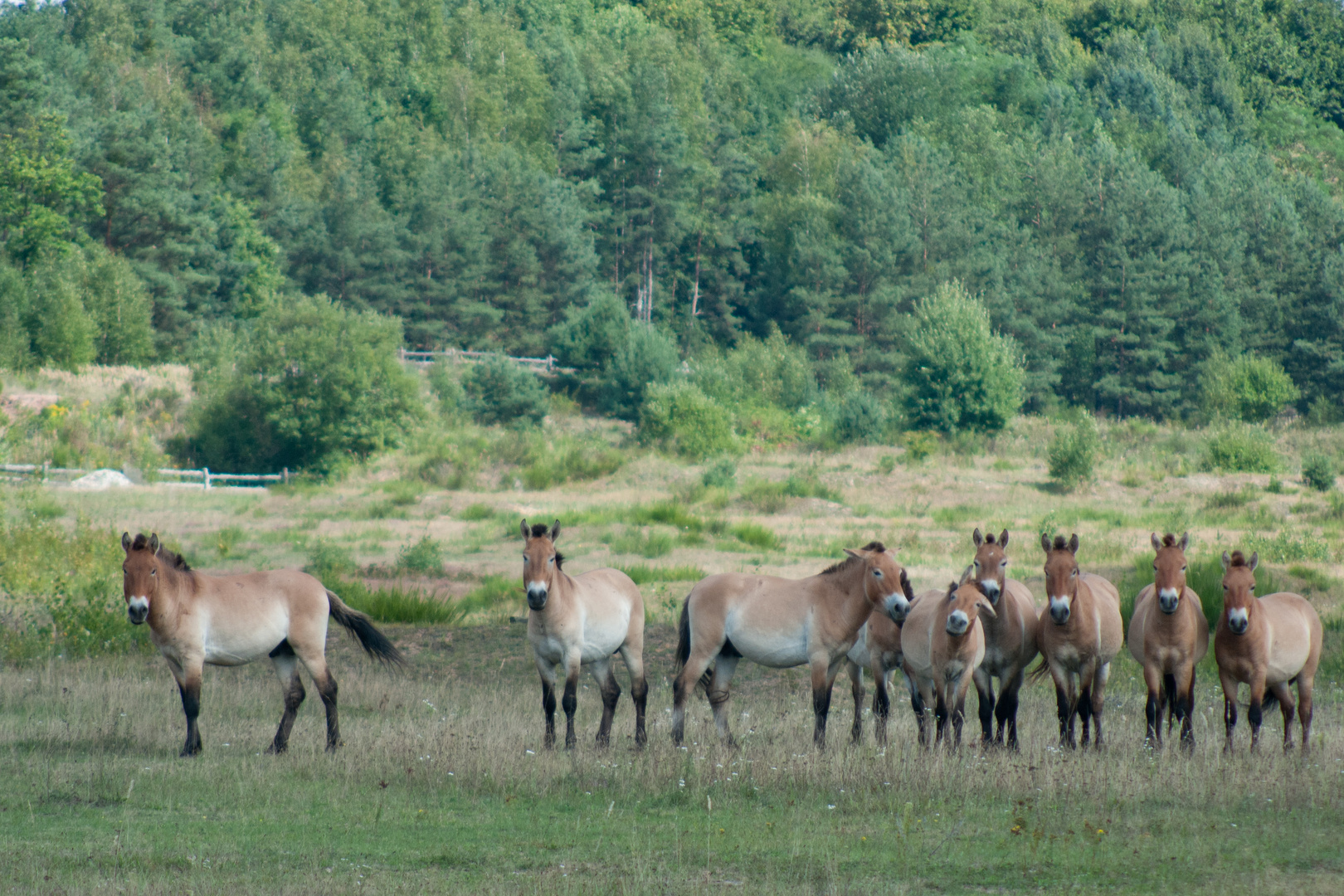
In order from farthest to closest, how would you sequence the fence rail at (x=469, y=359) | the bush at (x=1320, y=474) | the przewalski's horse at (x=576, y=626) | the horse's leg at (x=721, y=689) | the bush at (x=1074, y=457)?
the fence rail at (x=469, y=359) < the bush at (x=1074, y=457) < the bush at (x=1320, y=474) < the horse's leg at (x=721, y=689) < the przewalski's horse at (x=576, y=626)

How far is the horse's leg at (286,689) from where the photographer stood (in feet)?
39.2

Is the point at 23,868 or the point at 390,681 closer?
the point at 23,868

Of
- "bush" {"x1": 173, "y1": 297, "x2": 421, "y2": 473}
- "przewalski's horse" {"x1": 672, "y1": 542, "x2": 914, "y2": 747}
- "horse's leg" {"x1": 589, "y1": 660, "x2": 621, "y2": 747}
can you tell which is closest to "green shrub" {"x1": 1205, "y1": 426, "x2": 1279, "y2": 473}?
"bush" {"x1": 173, "y1": 297, "x2": 421, "y2": 473}

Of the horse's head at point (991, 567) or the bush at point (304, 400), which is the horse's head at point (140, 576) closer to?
the horse's head at point (991, 567)

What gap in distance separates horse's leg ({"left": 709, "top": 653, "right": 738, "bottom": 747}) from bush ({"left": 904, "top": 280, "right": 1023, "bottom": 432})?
51408mm

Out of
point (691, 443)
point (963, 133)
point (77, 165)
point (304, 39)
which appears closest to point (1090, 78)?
point (963, 133)

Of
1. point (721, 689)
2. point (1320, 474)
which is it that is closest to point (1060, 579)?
point (721, 689)

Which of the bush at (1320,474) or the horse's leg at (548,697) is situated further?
the bush at (1320,474)

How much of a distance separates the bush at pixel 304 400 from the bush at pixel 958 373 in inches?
973

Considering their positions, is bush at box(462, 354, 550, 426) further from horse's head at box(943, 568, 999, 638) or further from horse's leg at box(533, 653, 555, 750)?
horse's head at box(943, 568, 999, 638)

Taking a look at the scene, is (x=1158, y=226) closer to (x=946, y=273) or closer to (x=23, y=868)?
(x=946, y=273)

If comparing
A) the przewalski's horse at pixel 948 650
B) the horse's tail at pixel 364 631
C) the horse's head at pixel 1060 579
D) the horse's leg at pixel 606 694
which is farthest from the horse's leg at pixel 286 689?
the horse's head at pixel 1060 579

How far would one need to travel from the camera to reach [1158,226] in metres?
77.6

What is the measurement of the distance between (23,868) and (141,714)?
5.53 metres
